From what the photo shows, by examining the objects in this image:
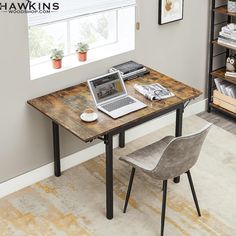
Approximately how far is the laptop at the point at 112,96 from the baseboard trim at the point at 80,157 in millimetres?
745

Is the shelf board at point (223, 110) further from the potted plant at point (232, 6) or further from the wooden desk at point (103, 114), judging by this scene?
the wooden desk at point (103, 114)

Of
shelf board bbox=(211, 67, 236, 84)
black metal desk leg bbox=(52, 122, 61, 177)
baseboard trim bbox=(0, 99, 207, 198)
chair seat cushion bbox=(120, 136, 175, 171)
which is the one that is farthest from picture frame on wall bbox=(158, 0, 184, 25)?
black metal desk leg bbox=(52, 122, 61, 177)

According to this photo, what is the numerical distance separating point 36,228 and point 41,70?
1195mm

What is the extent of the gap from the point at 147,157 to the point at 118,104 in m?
0.44

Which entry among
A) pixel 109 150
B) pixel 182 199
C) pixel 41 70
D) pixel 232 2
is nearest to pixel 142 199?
pixel 182 199

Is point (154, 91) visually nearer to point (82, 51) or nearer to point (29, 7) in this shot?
point (82, 51)

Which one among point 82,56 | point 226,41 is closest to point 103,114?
→ point 82,56

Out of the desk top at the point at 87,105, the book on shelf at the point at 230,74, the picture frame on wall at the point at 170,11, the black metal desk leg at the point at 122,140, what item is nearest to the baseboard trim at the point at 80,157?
the black metal desk leg at the point at 122,140

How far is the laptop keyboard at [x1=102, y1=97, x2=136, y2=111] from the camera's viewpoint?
4199 millimetres

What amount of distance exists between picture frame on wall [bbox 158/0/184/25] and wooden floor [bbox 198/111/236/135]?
3.44ft

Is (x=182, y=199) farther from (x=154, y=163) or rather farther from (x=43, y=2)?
(x=43, y=2)

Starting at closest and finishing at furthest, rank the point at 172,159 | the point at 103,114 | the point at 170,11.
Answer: the point at 172,159
the point at 103,114
the point at 170,11

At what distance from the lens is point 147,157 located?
4.17m

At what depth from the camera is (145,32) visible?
4.93m
